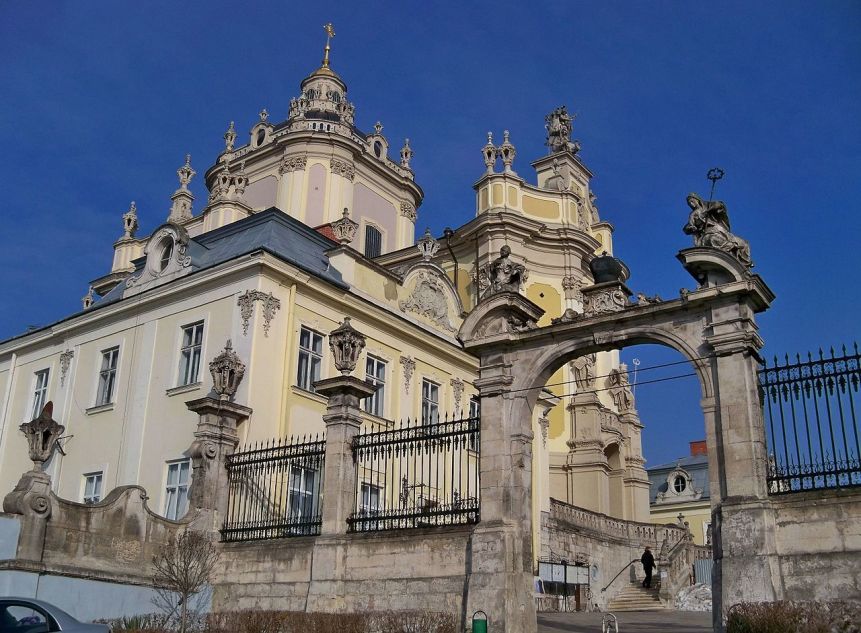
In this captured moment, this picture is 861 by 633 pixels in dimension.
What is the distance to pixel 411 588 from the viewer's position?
1598cm

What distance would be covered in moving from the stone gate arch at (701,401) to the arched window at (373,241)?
24.1 meters

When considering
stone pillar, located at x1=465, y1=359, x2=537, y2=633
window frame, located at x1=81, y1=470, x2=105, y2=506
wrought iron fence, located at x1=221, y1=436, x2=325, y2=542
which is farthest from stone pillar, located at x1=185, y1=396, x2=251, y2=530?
stone pillar, located at x1=465, y1=359, x2=537, y2=633

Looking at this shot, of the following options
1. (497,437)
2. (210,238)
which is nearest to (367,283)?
(210,238)

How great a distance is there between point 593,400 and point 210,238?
17.7 m

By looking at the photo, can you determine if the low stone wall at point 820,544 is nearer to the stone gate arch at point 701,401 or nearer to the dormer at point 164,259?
the stone gate arch at point 701,401

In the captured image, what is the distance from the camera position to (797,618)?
34.9 feet

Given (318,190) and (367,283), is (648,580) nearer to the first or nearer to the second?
(367,283)

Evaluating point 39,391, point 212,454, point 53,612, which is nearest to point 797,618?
point 53,612

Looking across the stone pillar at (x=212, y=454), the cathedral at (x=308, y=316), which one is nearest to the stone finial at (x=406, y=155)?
the cathedral at (x=308, y=316)

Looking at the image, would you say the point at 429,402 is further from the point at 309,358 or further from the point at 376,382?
the point at 309,358

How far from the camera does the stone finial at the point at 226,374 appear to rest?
2136cm

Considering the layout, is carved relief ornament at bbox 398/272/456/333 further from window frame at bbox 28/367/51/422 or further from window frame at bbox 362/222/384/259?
window frame at bbox 28/367/51/422

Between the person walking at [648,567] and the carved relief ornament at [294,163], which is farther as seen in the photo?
the carved relief ornament at [294,163]

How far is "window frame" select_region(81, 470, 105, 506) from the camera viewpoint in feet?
84.5
